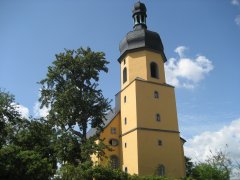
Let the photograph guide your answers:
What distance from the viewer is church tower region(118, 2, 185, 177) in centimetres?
3061

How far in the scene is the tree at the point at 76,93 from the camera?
26859mm

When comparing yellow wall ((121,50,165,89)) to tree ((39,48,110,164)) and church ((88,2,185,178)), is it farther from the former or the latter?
tree ((39,48,110,164))

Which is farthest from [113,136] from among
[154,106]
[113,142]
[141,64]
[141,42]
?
[141,42]

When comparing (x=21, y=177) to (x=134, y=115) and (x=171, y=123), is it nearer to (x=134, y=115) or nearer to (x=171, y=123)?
(x=134, y=115)

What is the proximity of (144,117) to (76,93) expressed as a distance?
7.96 m

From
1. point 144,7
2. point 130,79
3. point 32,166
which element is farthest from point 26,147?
point 144,7

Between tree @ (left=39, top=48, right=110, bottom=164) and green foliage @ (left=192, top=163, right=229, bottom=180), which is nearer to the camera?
tree @ (left=39, top=48, right=110, bottom=164)

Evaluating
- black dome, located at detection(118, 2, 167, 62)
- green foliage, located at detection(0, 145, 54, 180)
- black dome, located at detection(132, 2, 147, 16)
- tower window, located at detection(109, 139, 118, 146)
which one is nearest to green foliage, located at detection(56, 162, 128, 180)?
green foliage, located at detection(0, 145, 54, 180)

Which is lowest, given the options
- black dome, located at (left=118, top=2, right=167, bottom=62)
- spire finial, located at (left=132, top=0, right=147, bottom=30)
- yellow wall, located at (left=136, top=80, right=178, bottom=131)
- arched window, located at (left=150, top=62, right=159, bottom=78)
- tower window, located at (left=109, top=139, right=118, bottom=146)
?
tower window, located at (left=109, top=139, right=118, bottom=146)

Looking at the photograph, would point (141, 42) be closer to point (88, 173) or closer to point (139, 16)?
point (139, 16)

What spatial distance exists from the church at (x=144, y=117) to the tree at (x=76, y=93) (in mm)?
4767

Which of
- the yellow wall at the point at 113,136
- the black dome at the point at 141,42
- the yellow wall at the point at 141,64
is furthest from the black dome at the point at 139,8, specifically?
the yellow wall at the point at 113,136

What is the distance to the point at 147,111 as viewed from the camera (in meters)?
32.2

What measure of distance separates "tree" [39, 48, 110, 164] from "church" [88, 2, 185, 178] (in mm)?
4767
